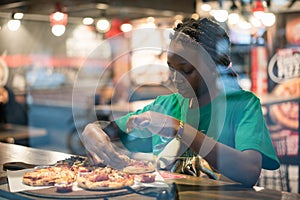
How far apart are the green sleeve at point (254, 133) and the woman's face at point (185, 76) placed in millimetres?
Result: 130

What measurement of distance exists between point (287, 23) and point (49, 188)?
286 centimetres

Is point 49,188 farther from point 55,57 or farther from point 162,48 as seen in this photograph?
point 55,57

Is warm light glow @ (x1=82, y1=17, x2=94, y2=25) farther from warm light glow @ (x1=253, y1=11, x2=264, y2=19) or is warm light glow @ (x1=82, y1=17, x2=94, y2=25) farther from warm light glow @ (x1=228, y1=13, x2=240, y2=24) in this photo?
warm light glow @ (x1=253, y1=11, x2=264, y2=19)

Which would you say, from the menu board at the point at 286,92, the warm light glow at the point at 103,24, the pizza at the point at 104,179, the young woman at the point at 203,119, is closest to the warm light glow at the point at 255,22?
the menu board at the point at 286,92

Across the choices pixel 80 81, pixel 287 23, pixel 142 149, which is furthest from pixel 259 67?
pixel 142 149

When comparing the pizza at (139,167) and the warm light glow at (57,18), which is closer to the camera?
the pizza at (139,167)

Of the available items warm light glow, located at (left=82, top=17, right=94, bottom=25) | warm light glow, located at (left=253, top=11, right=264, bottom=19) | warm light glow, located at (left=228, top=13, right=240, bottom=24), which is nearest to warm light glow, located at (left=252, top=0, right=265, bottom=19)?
warm light glow, located at (left=253, top=11, right=264, bottom=19)

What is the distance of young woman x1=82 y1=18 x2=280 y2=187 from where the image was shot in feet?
3.56

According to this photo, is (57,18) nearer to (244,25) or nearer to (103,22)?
(244,25)

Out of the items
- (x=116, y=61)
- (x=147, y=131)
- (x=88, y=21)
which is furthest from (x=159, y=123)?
(x=88, y=21)

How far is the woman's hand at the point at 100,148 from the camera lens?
45.8 inches

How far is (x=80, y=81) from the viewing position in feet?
5.09

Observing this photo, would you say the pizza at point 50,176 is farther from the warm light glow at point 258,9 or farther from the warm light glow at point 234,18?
the warm light glow at point 234,18

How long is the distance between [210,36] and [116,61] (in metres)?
0.67
